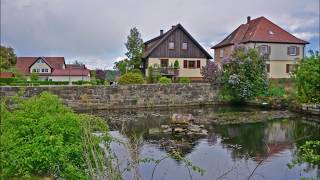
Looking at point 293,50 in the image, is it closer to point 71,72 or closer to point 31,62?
point 71,72

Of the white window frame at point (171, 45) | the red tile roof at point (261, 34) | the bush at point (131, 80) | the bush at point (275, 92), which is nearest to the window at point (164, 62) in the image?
the white window frame at point (171, 45)

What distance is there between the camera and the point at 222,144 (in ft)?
45.8

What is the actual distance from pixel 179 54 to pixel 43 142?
34711 mm

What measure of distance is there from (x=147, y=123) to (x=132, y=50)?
26.0m

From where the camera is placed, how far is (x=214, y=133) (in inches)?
641

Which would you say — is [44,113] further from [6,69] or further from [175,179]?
[6,69]

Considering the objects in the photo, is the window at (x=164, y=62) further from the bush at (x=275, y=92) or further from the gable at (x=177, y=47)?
the bush at (x=275, y=92)

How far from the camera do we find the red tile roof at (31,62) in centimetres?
5191

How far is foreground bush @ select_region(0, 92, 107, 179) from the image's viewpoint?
6535mm

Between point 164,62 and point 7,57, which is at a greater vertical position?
point 7,57

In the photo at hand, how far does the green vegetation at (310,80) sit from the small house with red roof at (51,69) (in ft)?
96.1

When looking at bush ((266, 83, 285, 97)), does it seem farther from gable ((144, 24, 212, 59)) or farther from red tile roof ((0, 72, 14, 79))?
red tile roof ((0, 72, 14, 79))

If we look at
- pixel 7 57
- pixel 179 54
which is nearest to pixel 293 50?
pixel 179 54

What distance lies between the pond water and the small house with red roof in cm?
2755
